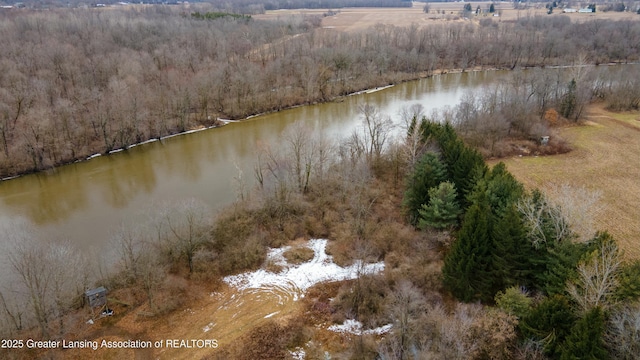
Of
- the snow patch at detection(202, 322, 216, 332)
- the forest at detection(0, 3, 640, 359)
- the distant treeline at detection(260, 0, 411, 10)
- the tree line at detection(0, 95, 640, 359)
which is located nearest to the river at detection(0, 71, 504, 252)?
the forest at detection(0, 3, 640, 359)

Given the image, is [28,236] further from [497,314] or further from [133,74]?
[133,74]

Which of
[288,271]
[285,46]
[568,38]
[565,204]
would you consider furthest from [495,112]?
[568,38]

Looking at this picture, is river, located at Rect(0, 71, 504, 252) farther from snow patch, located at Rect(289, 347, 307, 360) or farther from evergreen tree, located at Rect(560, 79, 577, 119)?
evergreen tree, located at Rect(560, 79, 577, 119)

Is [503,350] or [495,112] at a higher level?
[495,112]

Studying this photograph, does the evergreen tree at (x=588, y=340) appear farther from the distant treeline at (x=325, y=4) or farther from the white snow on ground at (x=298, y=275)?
the distant treeline at (x=325, y=4)

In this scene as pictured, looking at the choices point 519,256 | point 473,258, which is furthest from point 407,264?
point 519,256

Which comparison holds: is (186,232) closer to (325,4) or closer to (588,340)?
(588,340)

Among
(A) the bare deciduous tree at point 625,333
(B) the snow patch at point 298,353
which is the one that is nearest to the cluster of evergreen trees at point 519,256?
(A) the bare deciduous tree at point 625,333
